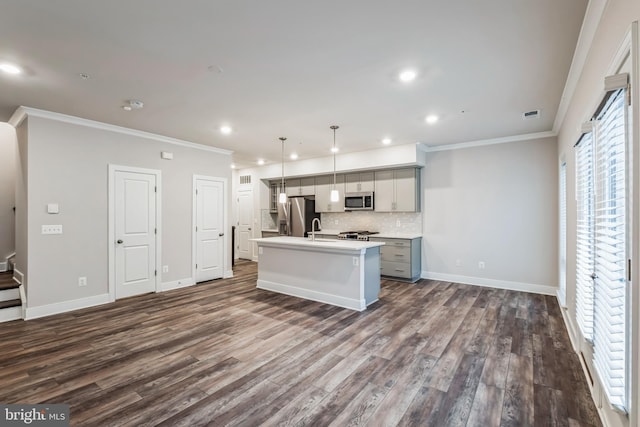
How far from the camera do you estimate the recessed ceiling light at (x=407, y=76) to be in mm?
2903

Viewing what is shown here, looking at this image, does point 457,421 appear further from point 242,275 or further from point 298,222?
point 298,222

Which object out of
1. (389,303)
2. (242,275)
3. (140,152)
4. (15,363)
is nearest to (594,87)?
(389,303)

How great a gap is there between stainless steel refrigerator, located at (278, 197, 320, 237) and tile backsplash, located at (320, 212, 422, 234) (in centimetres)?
44

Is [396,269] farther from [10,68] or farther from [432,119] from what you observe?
[10,68]

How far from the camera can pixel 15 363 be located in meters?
2.81

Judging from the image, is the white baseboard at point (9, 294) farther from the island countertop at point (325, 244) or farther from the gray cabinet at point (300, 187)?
the gray cabinet at point (300, 187)

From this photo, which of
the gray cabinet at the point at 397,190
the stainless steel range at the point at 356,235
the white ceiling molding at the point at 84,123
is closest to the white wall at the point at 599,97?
the gray cabinet at the point at 397,190

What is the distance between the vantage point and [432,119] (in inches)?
170

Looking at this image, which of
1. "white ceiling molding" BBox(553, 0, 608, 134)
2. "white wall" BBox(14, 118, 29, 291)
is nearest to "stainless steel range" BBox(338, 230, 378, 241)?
"white ceiling molding" BBox(553, 0, 608, 134)

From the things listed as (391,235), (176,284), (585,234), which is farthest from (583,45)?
(176,284)

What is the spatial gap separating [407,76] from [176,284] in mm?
5145

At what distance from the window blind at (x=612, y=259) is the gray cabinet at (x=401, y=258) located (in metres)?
3.70

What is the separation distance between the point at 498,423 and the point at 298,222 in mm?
5961

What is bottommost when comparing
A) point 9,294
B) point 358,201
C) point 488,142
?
point 9,294
